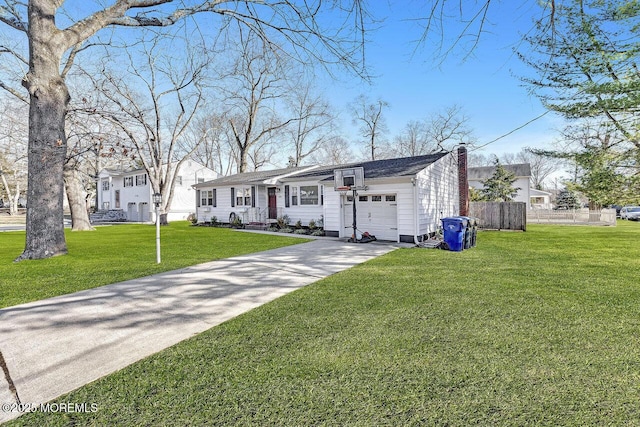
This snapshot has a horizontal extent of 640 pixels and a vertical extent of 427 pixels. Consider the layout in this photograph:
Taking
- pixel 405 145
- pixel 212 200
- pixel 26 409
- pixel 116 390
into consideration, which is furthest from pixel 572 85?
pixel 405 145

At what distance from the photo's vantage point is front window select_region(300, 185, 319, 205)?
50.8ft

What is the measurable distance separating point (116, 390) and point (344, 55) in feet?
14.9

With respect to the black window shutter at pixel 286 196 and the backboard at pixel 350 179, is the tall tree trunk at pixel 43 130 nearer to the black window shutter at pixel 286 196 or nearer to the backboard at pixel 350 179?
the backboard at pixel 350 179

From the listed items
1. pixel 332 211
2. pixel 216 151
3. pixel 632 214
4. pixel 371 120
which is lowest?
pixel 632 214

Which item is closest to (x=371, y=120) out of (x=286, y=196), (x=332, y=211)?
(x=286, y=196)

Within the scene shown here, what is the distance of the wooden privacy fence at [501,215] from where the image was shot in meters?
15.8

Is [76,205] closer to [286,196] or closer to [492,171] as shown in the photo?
[286,196]

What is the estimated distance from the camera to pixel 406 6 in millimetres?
3256

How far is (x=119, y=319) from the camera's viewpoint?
393 centimetres

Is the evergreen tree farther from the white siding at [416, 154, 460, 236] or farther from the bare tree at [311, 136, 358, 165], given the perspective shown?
the bare tree at [311, 136, 358, 165]

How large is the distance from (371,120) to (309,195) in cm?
2246

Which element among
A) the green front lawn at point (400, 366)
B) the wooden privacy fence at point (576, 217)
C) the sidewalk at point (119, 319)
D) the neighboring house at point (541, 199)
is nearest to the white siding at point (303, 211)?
the sidewalk at point (119, 319)

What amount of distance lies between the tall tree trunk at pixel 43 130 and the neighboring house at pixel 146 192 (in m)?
19.2

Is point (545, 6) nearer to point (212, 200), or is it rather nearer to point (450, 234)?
point (450, 234)
